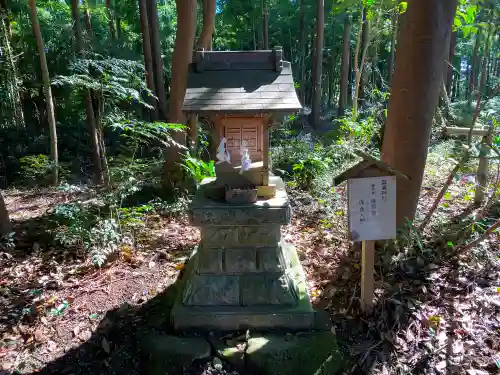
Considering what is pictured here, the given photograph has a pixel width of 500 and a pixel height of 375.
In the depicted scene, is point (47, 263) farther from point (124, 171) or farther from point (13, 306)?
point (124, 171)

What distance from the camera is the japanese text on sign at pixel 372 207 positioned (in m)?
3.03

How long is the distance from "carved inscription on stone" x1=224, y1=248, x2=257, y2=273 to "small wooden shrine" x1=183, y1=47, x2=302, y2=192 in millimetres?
693

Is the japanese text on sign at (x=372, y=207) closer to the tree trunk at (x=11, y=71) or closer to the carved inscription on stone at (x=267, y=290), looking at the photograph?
the carved inscription on stone at (x=267, y=290)

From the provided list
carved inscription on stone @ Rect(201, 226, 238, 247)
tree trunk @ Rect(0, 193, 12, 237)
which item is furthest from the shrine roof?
tree trunk @ Rect(0, 193, 12, 237)

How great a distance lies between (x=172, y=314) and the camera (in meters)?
3.32

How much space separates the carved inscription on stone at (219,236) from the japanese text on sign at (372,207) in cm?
109

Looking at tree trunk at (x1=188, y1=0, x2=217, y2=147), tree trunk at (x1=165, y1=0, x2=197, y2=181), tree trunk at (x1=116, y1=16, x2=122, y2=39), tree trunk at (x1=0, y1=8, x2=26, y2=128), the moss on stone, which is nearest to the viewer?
the moss on stone

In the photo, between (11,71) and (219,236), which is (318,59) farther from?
(219,236)

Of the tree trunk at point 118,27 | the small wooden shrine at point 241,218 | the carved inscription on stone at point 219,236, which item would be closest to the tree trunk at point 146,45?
Answer: the tree trunk at point 118,27

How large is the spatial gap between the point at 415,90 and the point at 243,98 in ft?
5.80

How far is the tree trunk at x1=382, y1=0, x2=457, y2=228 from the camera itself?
3.39m

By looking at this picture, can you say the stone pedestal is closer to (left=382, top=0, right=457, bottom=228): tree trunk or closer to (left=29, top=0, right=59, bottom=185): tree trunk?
(left=382, top=0, right=457, bottom=228): tree trunk

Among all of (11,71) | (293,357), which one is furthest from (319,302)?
(11,71)

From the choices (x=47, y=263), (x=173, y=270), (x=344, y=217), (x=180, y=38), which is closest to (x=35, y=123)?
(x=180, y=38)
